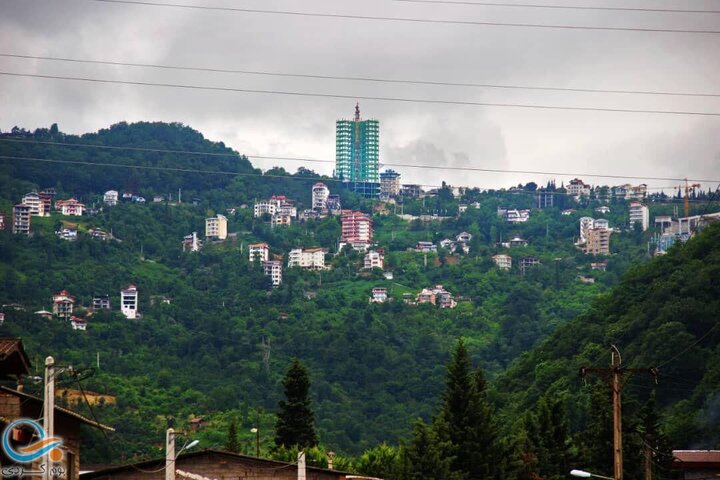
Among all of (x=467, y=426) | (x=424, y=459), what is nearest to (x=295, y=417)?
(x=467, y=426)

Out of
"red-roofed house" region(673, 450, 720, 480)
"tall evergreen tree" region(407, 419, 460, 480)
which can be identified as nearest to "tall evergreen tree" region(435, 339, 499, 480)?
"tall evergreen tree" region(407, 419, 460, 480)

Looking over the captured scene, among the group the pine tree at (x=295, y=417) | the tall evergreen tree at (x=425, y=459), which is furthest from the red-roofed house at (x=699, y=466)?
the pine tree at (x=295, y=417)

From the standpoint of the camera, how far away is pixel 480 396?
7794cm

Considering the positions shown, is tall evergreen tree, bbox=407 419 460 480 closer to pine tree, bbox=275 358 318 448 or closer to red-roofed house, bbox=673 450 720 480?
red-roofed house, bbox=673 450 720 480

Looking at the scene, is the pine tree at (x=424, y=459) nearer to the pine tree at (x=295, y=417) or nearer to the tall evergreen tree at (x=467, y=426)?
the tall evergreen tree at (x=467, y=426)

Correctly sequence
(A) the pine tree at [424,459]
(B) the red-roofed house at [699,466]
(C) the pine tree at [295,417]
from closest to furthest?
(B) the red-roofed house at [699,466] → (A) the pine tree at [424,459] → (C) the pine tree at [295,417]

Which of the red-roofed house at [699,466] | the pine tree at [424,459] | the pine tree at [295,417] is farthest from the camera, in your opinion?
the pine tree at [295,417]

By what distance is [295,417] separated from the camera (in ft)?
316

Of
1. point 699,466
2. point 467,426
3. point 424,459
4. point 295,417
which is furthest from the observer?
point 295,417

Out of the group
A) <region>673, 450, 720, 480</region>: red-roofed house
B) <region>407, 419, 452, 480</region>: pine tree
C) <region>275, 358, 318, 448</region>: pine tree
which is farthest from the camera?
<region>275, 358, 318, 448</region>: pine tree

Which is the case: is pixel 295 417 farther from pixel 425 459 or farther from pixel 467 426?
pixel 425 459

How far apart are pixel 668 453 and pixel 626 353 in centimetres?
5352

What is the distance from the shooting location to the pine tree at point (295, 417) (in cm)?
9544

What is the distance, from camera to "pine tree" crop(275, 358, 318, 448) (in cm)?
9544
